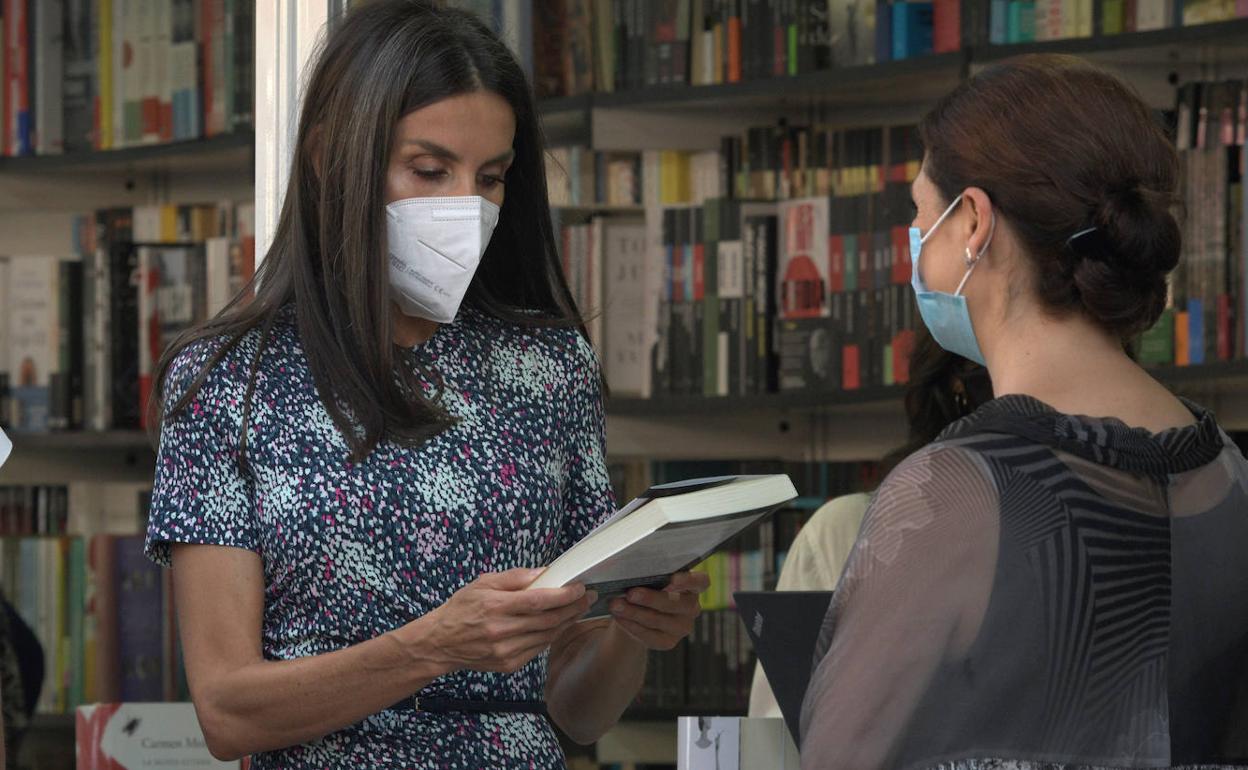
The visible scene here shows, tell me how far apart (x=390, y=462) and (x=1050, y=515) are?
63cm

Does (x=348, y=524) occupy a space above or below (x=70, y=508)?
above

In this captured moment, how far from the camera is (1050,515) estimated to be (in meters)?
1.12

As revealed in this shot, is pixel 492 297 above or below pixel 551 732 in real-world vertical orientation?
above

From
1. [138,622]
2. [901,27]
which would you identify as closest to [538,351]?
[901,27]

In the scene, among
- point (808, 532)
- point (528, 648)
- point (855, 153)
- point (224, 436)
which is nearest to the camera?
point (528, 648)

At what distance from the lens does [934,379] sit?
2.24 m

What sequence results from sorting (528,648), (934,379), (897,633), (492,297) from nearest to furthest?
(897,633) < (528,648) < (492,297) < (934,379)

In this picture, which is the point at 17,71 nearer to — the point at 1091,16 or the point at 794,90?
the point at 794,90

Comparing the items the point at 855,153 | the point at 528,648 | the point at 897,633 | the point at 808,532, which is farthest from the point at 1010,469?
the point at 855,153

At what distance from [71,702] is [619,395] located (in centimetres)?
146

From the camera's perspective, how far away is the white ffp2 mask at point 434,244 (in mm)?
1562

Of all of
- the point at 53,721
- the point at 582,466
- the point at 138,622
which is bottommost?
the point at 53,721

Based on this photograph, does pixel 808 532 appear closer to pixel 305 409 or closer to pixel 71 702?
pixel 305 409

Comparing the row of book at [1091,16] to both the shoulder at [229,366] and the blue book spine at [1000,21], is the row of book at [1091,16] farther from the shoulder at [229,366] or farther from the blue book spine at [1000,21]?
the shoulder at [229,366]
